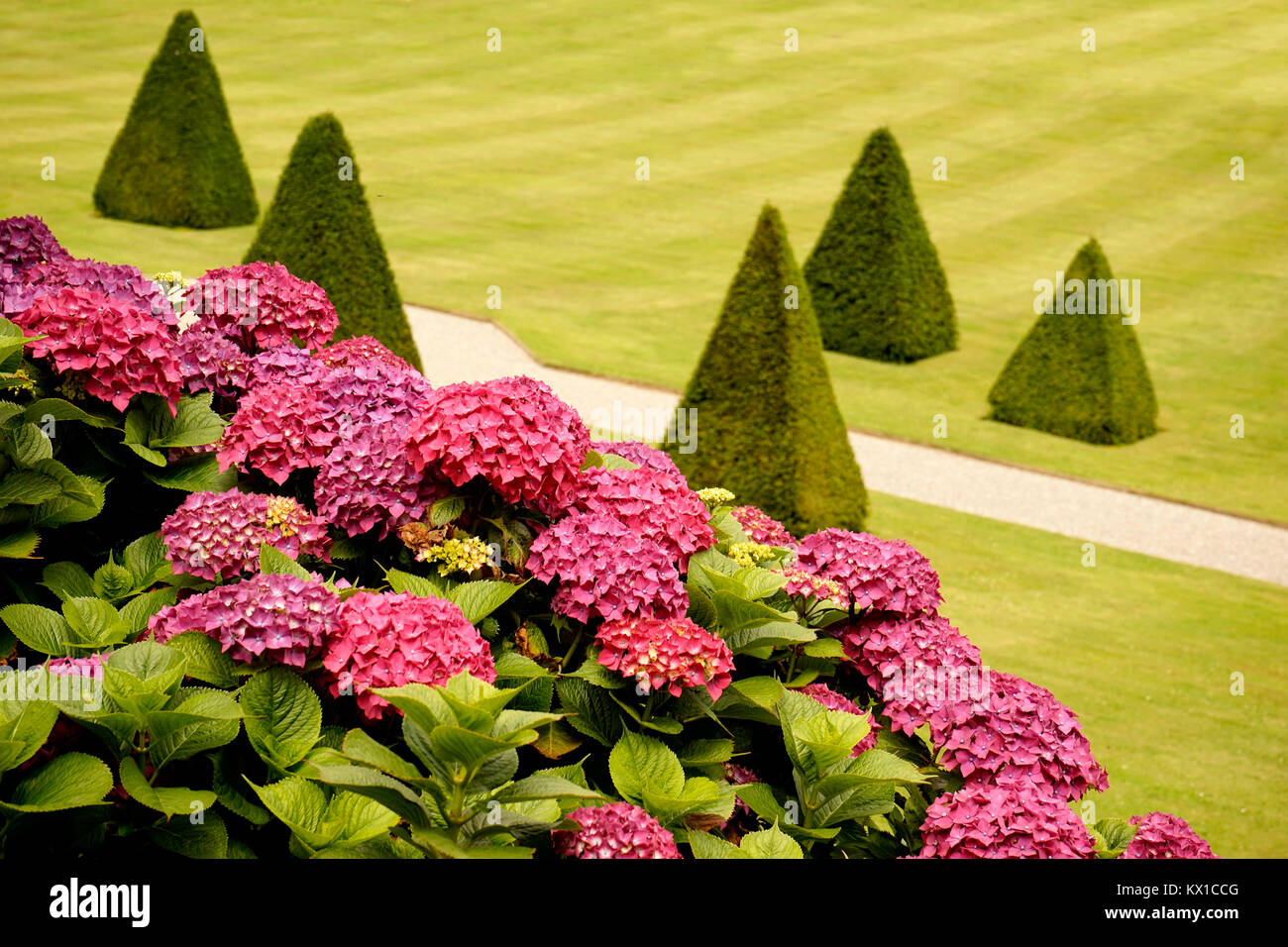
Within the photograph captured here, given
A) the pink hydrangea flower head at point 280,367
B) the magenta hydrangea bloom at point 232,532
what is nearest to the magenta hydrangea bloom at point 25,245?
the pink hydrangea flower head at point 280,367

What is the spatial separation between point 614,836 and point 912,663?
44.6 inches

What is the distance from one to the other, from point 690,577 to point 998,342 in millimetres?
18529

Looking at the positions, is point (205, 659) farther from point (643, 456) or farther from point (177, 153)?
point (177, 153)

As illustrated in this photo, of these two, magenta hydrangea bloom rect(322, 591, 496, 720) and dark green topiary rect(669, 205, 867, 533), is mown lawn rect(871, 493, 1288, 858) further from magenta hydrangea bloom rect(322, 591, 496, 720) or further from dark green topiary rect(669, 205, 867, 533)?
magenta hydrangea bloom rect(322, 591, 496, 720)

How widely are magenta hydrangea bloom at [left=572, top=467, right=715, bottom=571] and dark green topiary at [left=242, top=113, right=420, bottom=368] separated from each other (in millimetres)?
8428

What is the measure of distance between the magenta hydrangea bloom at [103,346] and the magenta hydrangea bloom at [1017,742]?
7.47ft

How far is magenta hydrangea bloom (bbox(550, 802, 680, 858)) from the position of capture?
8.64 feet

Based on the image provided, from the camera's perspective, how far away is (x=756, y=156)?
30.5 meters

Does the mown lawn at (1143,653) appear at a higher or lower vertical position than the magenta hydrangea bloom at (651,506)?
lower

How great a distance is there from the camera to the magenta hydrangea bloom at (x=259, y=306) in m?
4.25

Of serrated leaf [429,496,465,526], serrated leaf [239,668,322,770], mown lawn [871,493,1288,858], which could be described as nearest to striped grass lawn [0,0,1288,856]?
mown lawn [871,493,1288,858]

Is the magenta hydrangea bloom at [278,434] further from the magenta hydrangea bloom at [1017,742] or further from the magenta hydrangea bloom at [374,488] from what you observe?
the magenta hydrangea bloom at [1017,742]
